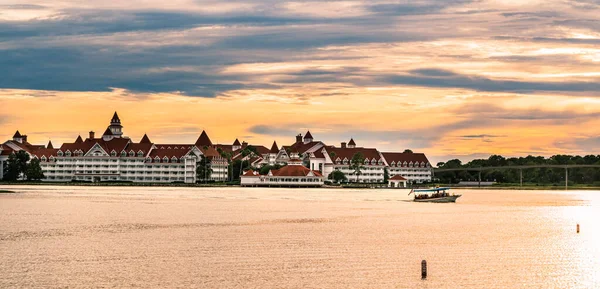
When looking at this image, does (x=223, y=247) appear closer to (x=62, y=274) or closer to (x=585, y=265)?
(x=62, y=274)

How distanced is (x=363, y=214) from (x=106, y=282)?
49.8 meters

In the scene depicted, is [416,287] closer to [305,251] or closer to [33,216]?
[305,251]

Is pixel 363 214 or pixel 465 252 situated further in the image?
pixel 363 214

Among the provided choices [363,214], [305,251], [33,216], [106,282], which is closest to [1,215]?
[33,216]

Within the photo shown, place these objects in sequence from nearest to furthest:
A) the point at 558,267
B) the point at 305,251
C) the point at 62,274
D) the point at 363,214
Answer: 1. the point at 62,274
2. the point at 558,267
3. the point at 305,251
4. the point at 363,214

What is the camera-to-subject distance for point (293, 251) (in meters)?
47.7

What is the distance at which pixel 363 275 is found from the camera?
3909 cm

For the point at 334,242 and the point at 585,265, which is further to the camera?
the point at 334,242

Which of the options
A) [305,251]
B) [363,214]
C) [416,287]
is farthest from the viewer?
[363,214]

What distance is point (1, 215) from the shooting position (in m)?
77.7

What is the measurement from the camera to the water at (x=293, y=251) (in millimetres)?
37719

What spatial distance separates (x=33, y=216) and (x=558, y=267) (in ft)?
162

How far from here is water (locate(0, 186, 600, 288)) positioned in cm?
3772

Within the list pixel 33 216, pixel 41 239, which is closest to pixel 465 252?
pixel 41 239
